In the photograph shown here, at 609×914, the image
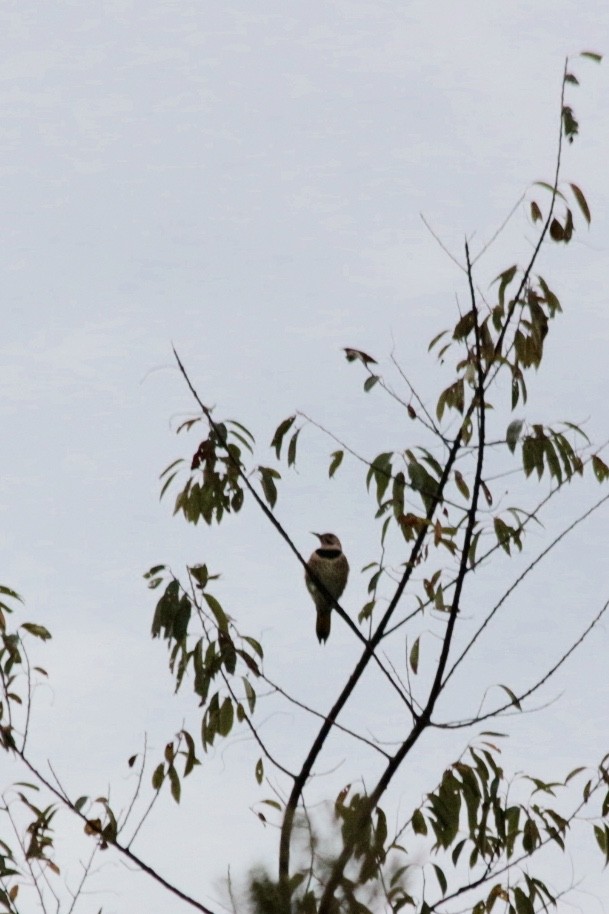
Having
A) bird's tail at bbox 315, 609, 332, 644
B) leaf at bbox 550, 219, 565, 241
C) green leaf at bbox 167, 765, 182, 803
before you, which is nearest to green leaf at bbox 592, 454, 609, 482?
leaf at bbox 550, 219, 565, 241

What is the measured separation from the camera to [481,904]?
5.45 metres

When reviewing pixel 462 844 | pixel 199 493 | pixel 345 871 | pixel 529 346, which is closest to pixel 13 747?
pixel 199 493

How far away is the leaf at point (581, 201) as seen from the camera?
4875 millimetres

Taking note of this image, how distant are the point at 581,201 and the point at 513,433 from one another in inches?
32.6

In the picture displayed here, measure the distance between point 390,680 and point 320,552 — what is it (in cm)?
534

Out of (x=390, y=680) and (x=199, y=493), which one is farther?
(x=199, y=493)

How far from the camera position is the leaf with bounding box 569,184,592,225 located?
488cm

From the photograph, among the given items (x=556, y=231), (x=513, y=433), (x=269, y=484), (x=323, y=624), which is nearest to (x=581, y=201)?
(x=556, y=231)

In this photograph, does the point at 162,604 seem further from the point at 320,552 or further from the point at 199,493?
the point at 320,552

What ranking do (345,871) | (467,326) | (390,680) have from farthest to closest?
(467,326)
(390,680)
(345,871)

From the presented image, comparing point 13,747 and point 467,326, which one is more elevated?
point 467,326

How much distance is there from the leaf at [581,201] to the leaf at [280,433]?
1346 mm

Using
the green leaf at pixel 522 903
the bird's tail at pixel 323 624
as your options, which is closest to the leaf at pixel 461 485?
the green leaf at pixel 522 903

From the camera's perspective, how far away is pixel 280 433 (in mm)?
5465
